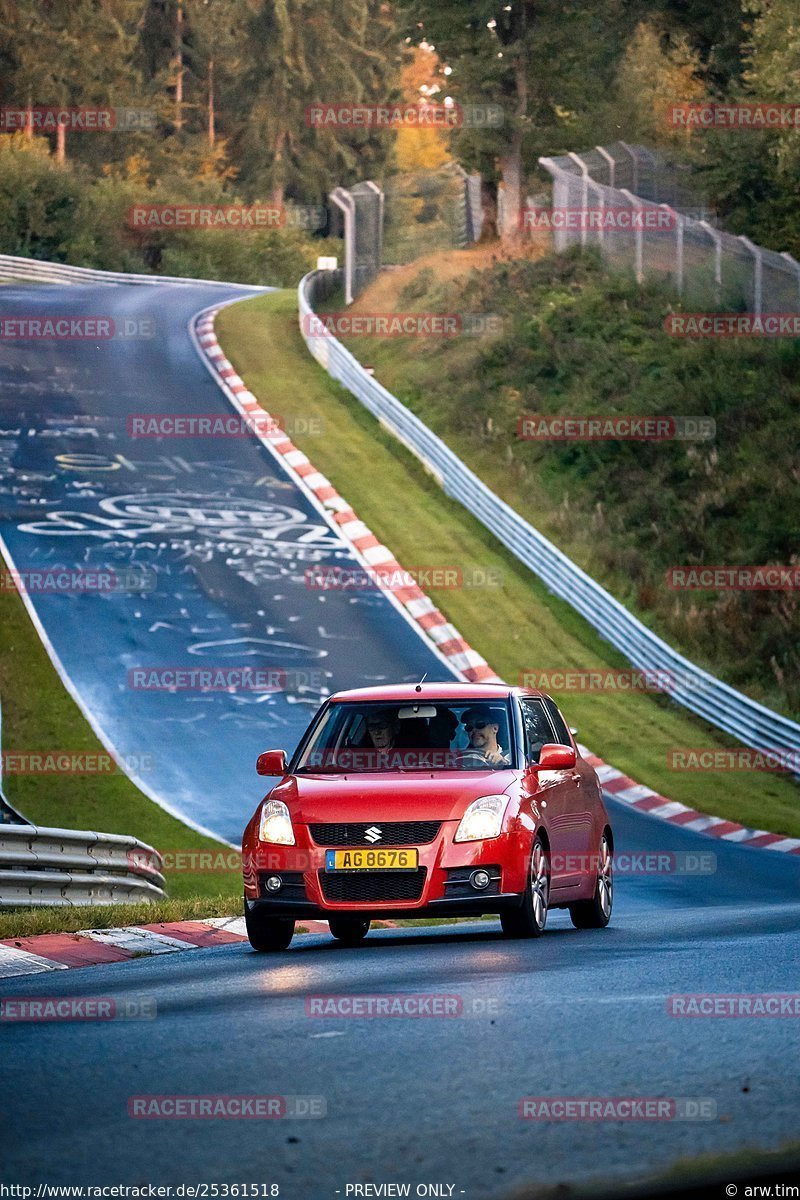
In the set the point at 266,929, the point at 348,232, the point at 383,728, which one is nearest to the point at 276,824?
the point at 266,929

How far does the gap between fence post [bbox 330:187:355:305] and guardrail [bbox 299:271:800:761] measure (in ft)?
20.7

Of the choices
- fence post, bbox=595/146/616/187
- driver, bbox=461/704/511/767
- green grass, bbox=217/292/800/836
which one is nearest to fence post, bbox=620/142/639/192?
fence post, bbox=595/146/616/187

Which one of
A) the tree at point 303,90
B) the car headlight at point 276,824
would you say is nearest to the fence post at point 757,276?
the car headlight at point 276,824

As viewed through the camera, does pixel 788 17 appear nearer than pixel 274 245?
Yes

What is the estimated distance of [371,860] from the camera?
37.6ft

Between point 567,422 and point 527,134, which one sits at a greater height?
point 527,134

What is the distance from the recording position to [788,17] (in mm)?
46312

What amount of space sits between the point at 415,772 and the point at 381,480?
1016 inches

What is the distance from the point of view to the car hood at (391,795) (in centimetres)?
1154

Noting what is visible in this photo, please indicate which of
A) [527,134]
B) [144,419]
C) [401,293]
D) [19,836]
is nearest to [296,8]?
[527,134]

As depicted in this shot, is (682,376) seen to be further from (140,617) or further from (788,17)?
(140,617)

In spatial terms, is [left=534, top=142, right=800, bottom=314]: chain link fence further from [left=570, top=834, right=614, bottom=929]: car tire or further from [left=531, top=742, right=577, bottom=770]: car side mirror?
[left=531, top=742, right=577, bottom=770]: car side mirror

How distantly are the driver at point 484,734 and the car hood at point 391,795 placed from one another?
0.22 metres

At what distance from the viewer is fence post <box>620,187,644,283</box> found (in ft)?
142
